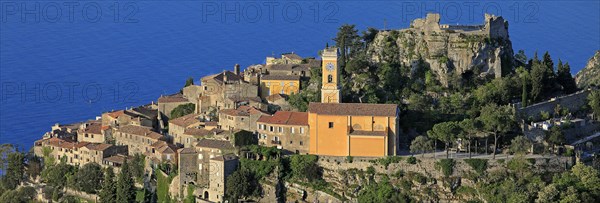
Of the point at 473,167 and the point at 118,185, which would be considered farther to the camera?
the point at 118,185

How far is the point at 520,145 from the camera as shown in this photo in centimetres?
6222

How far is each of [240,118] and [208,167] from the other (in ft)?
10.6

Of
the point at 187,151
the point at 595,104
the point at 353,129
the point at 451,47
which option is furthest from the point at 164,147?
the point at 595,104

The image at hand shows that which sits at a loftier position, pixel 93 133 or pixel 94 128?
pixel 94 128

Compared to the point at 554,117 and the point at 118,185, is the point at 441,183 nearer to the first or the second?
the point at 554,117

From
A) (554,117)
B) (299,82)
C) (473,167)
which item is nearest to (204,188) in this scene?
(299,82)

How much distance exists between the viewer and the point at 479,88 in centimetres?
6756

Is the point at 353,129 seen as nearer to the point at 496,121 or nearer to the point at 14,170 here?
the point at 496,121

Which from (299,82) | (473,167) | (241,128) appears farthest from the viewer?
(299,82)

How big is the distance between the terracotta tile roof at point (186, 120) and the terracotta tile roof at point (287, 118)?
5111 millimetres

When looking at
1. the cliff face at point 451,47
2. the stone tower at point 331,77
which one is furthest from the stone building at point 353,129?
the cliff face at point 451,47

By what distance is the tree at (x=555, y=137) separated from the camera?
6316 centimetres

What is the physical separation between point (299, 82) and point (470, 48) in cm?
986

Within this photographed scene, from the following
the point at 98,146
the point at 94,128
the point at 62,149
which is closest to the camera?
the point at 98,146
